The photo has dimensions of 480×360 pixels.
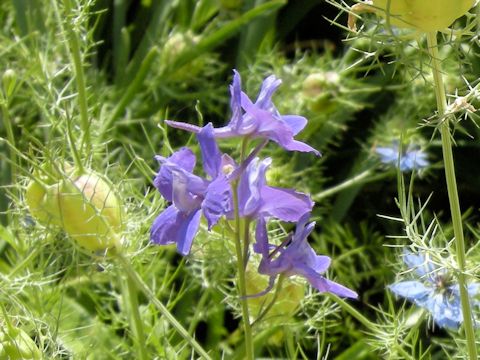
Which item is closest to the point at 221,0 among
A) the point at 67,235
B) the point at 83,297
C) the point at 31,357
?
the point at 83,297

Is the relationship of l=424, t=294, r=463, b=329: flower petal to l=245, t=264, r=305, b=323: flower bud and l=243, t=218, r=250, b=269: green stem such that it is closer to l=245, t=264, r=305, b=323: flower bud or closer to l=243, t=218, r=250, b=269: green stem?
l=245, t=264, r=305, b=323: flower bud

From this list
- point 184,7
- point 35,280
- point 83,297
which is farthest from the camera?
point 184,7

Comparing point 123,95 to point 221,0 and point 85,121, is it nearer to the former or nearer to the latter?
point 221,0

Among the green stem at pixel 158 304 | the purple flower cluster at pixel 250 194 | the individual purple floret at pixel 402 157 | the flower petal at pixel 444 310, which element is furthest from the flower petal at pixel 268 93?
the individual purple floret at pixel 402 157

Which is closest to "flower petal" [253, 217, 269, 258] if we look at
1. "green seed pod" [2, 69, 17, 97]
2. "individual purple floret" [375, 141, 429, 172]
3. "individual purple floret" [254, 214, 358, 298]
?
"individual purple floret" [254, 214, 358, 298]

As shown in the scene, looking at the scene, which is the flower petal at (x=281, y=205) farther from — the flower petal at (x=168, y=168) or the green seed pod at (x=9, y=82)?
the green seed pod at (x=9, y=82)

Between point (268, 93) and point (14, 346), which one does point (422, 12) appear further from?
point (14, 346)
